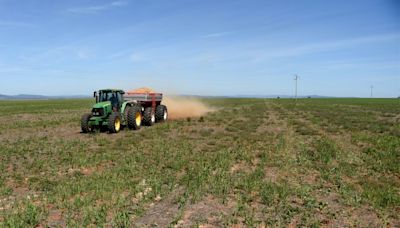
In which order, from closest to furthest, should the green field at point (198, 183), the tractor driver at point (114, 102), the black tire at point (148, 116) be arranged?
the green field at point (198, 183)
the tractor driver at point (114, 102)
the black tire at point (148, 116)

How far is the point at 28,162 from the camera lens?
1244 cm

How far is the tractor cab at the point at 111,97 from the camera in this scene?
20344 mm

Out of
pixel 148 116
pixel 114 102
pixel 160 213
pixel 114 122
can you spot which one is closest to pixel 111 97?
pixel 114 102

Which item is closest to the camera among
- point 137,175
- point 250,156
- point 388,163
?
point 137,175

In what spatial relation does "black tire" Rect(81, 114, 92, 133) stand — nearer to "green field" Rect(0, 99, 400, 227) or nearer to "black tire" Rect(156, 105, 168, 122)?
"green field" Rect(0, 99, 400, 227)

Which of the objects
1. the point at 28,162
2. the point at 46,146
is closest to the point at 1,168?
the point at 28,162

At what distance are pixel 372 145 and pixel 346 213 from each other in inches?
393

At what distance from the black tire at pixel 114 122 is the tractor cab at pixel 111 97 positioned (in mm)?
908

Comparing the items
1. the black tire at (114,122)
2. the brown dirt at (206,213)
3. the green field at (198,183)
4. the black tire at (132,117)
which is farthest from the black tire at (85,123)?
the brown dirt at (206,213)

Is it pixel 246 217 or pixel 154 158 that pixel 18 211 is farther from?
pixel 154 158

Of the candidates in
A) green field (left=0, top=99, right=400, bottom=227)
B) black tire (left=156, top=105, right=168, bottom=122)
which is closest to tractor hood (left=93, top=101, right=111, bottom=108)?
green field (left=0, top=99, right=400, bottom=227)

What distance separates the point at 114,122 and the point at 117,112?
769mm

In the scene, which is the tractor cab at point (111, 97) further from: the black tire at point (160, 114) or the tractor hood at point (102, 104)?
the black tire at point (160, 114)

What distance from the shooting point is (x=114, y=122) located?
1952cm
